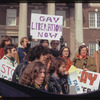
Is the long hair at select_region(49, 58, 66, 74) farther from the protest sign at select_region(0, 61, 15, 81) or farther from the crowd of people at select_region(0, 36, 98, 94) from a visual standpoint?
the protest sign at select_region(0, 61, 15, 81)

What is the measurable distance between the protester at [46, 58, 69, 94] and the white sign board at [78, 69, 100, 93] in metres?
0.90

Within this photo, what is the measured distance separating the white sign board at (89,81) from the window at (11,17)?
2215 centimetres

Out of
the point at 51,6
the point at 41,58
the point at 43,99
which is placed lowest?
the point at 43,99

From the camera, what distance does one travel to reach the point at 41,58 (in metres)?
3.98

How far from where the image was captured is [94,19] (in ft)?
83.3

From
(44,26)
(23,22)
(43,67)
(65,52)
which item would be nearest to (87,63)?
(65,52)

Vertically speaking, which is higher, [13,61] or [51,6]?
[51,6]

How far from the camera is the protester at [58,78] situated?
3.26 metres

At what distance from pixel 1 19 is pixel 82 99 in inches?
978

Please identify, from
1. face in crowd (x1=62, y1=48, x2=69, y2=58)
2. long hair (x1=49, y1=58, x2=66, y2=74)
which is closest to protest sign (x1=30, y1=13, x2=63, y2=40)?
face in crowd (x1=62, y1=48, x2=69, y2=58)

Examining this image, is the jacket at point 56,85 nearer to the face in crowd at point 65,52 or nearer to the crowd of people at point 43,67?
the crowd of people at point 43,67

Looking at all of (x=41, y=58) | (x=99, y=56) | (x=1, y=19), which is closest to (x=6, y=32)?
(x=1, y=19)

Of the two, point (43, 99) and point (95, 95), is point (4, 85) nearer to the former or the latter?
point (43, 99)

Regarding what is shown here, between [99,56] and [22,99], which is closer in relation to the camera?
[22,99]
